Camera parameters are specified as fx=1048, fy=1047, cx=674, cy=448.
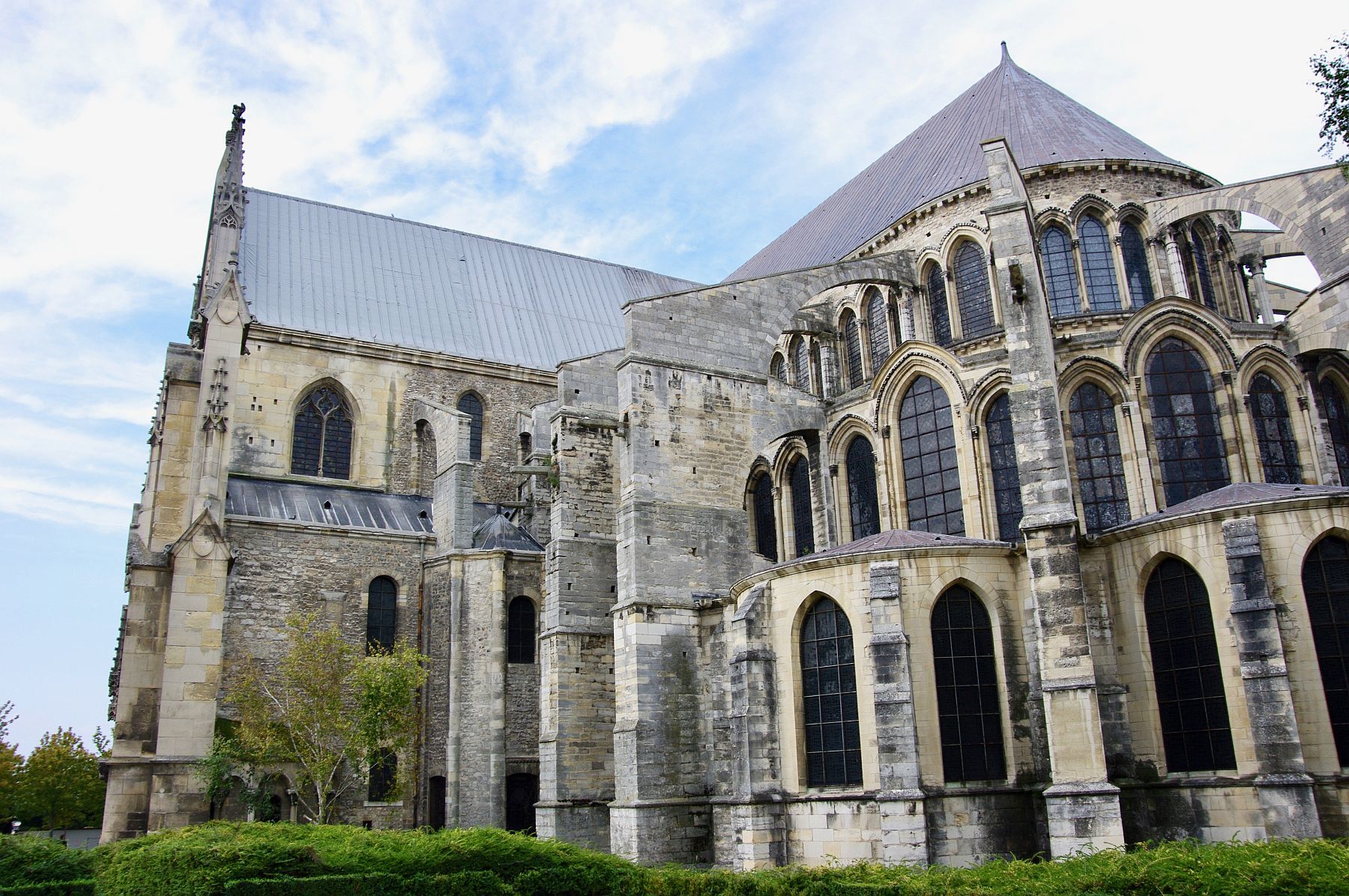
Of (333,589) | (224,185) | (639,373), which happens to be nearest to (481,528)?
(333,589)

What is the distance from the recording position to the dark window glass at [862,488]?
19.6m

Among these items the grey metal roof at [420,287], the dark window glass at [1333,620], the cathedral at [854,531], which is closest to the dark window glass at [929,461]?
the cathedral at [854,531]

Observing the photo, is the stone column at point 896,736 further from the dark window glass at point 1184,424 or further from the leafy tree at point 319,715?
the leafy tree at point 319,715

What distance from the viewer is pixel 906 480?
1911 centimetres

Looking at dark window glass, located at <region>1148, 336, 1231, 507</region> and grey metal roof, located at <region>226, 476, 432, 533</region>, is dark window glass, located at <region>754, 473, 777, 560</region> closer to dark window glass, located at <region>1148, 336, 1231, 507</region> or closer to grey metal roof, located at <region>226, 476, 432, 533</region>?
dark window glass, located at <region>1148, 336, 1231, 507</region>

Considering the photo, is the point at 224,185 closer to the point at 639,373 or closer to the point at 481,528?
the point at 481,528

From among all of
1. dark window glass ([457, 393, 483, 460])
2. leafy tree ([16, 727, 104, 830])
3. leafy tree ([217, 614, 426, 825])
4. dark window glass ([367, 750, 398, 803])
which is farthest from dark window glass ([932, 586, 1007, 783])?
leafy tree ([16, 727, 104, 830])

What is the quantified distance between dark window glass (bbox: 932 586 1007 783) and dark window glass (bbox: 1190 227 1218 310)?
29.7 ft

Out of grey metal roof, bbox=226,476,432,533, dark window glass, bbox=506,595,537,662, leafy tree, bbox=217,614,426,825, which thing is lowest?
leafy tree, bbox=217,614,426,825

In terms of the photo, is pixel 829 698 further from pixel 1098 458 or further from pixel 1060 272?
pixel 1060 272

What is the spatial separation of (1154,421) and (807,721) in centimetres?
750

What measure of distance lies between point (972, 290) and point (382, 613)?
49.4 feet

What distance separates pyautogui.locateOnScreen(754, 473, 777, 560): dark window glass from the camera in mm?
22375

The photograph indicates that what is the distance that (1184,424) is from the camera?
1709cm
